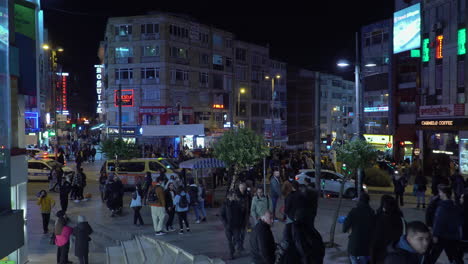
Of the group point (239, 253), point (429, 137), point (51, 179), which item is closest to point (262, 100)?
point (429, 137)

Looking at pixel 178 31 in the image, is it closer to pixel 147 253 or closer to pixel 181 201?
pixel 181 201

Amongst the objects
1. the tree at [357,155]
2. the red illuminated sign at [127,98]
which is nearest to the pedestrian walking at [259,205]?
the tree at [357,155]

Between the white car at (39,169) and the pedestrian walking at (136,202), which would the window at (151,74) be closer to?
the white car at (39,169)

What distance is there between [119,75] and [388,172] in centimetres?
3443

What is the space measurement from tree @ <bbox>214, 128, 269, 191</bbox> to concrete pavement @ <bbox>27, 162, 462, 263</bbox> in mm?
2002

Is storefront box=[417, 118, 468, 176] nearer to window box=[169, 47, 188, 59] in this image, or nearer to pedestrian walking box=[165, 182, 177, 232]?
pedestrian walking box=[165, 182, 177, 232]

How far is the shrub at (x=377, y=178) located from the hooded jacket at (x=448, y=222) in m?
18.8

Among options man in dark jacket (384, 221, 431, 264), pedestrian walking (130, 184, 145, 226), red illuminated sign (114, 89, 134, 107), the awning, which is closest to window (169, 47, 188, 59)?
red illuminated sign (114, 89, 134, 107)

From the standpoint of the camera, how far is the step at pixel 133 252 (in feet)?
39.1

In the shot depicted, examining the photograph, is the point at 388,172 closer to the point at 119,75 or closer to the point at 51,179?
the point at 51,179

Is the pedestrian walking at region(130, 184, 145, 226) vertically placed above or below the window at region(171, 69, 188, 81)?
below

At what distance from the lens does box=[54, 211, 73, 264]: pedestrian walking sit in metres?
11.0

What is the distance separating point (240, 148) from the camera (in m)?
17.8

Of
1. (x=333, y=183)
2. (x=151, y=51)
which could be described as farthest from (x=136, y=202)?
(x=151, y=51)
